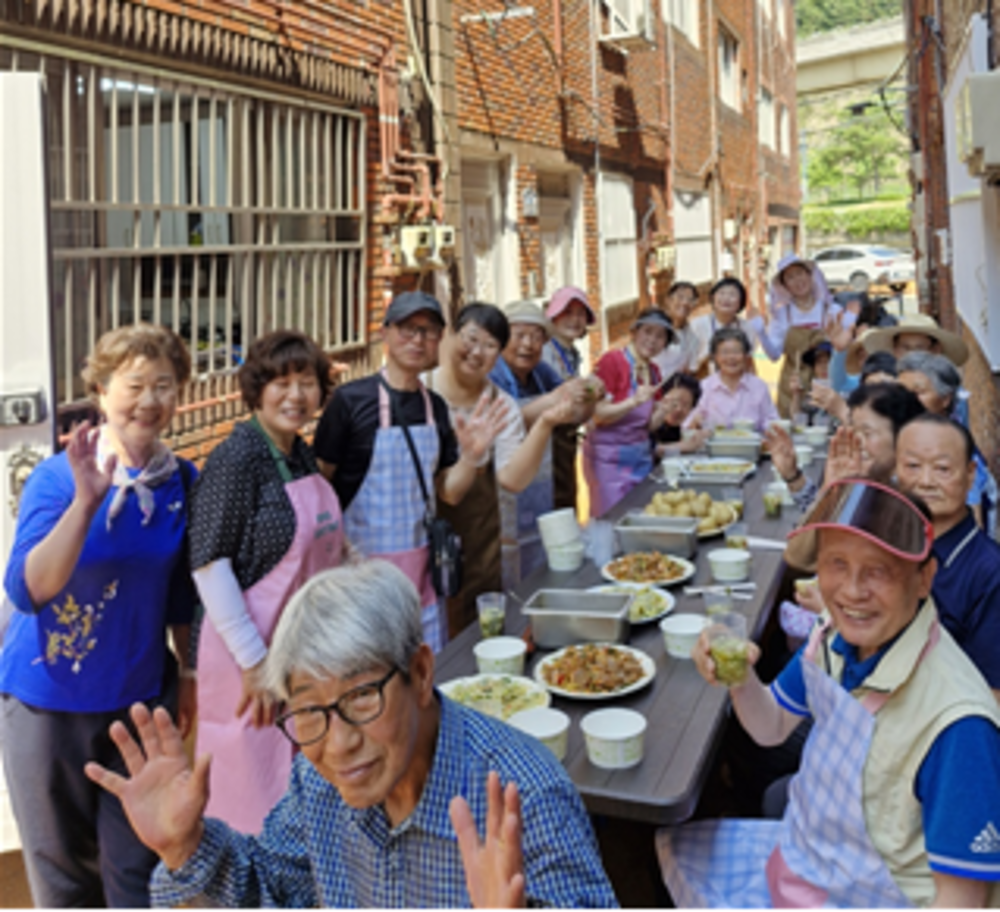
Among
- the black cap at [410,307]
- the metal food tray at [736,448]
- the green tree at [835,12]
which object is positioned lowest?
the metal food tray at [736,448]

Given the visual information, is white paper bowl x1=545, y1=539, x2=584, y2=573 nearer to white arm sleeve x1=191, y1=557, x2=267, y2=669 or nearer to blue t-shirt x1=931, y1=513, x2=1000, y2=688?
white arm sleeve x1=191, y1=557, x2=267, y2=669

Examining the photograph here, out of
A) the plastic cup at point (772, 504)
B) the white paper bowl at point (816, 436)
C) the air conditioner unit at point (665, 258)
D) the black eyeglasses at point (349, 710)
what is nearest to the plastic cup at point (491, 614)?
the black eyeglasses at point (349, 710)

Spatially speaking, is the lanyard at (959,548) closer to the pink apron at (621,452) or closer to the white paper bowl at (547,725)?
the white paper bowl at (547,725)

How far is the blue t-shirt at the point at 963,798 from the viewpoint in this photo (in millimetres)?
1766

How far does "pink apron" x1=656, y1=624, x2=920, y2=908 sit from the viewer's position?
6.62ft

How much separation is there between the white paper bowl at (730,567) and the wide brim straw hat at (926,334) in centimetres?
205

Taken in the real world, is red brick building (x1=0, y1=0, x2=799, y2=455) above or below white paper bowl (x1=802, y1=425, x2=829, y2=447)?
above

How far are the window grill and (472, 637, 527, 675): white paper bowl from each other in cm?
224

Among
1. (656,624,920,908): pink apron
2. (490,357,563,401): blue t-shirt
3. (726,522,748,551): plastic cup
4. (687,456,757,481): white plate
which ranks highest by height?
(490,357,563,401): blue t-shirt

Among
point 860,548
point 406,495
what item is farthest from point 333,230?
point 860,548

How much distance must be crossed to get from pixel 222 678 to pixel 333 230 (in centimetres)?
473

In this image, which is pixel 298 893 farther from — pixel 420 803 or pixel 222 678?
pixel 222 678

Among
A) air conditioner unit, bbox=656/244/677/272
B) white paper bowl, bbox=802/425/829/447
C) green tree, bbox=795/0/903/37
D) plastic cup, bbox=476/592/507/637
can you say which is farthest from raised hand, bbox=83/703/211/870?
green tree, bbox=795/0/903/37

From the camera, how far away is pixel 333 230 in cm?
696
